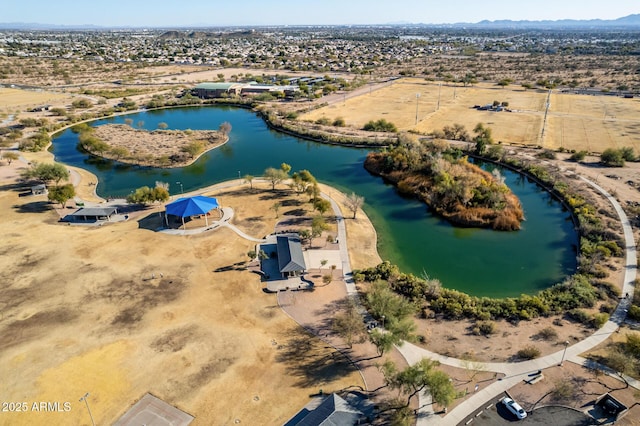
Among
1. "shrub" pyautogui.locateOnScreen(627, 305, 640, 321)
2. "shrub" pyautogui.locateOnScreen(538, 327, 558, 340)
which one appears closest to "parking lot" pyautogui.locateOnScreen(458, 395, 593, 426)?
"shrub" pyautogui.locateOnScreen(538, 327, 558, 340)

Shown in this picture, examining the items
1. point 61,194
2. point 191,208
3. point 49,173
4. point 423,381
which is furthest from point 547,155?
point 49,173

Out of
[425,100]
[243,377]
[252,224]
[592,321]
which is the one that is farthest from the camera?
[425,100]

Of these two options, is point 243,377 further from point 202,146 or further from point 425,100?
point 425,100

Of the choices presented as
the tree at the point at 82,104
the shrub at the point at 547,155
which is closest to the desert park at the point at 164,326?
the shrub at the point at 547,155

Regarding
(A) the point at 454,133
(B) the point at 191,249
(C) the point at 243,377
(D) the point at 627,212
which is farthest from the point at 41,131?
(D) the point at 627,212

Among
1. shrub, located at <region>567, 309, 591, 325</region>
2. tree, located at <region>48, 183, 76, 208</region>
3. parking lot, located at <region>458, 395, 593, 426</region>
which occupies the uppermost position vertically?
tree, located at <region>48, 183, 76, 208</region>

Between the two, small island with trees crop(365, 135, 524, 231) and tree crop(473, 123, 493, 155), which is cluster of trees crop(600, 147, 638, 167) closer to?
tree crop(473, 123, 493, 155)
